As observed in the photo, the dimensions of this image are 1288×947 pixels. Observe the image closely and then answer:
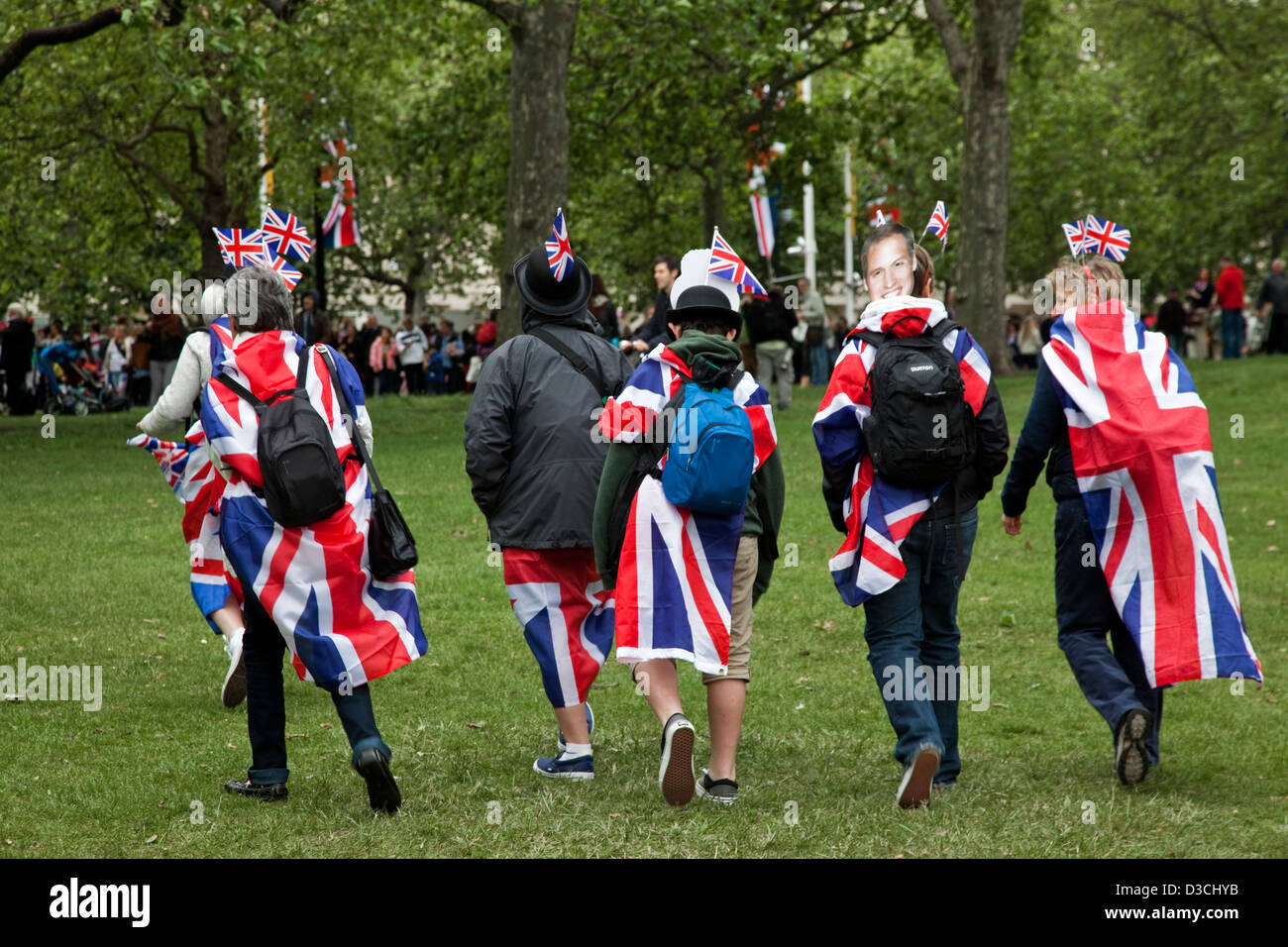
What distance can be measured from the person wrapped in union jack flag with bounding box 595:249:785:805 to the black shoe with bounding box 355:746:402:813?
2.94 ft

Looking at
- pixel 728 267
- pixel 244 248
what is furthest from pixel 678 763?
pixel 244 248

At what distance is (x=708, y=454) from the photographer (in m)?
5.59

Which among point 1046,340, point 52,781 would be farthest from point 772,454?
point 52,781

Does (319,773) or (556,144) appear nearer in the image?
(319,773)

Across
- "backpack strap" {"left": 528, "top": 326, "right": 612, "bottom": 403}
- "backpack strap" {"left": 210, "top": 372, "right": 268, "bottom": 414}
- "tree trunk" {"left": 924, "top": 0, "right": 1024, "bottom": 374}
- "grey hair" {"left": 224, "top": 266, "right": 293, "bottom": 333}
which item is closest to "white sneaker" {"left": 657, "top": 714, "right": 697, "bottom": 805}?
"backpack strap" {"left": 528, "top": 326, "right": 612, "bottom": 403}

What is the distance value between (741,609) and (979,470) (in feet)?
3.22

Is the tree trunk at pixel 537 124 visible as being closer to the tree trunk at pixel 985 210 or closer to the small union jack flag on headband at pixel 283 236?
the tree trunk at pixel 985 210

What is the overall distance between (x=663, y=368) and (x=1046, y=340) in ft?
5.62

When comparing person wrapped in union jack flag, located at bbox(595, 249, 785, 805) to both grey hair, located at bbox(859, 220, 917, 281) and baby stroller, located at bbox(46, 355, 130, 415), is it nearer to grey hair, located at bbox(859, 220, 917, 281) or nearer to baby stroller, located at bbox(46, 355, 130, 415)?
grey hair, located at bbox(859, 220, 917, 281)

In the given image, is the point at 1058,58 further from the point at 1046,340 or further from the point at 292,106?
the point at 1046,340

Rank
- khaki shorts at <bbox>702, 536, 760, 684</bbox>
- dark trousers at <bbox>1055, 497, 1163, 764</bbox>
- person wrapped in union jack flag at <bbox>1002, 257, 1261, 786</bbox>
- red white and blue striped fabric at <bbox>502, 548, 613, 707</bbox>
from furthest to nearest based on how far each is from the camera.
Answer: red white and blue striped fabric at <bbox>502, 548, 613, 707</bbox> → dark trousers at <bbox>1055, 497, 1163, 764</bbox> → person wrapped in union jack flag at <bbox>1002, 257, 1261, 786</bbox> → khaki shorts at <bbox>702, 536, 760, 684</bbox>

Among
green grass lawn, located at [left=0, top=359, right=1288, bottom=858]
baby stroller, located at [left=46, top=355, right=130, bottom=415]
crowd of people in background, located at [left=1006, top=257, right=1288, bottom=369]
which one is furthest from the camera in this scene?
crowd of people in background, located at [left=1006, top=257, right=1288, bottom=369]

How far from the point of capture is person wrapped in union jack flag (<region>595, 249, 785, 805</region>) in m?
5.71

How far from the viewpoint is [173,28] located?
21.5m
